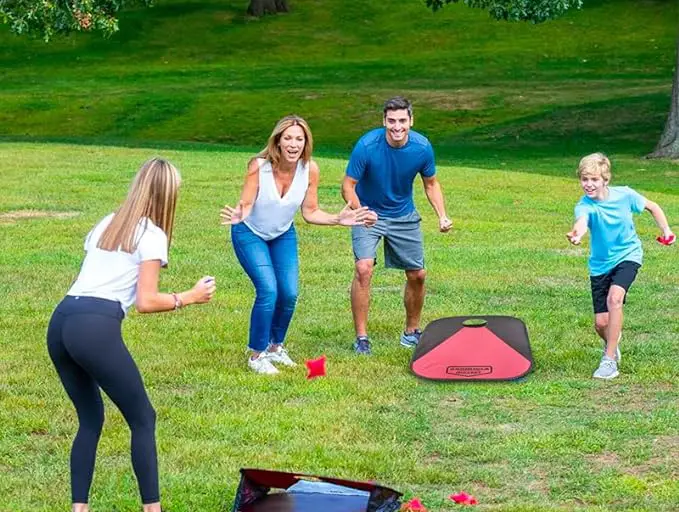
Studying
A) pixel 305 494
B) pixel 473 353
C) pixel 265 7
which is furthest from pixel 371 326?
pixel 265 7

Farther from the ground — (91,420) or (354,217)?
(354,217)

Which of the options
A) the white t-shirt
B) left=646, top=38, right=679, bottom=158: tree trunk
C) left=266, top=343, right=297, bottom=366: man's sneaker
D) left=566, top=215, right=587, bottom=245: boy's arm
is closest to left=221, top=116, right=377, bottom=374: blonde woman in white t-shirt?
left=266, top=343, right=297, bottom=366: man's sneaker

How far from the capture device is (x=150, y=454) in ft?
20.3

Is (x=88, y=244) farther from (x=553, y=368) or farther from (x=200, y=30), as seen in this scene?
(x=200, y=30)

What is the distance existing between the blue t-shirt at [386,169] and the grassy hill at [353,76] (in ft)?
66.7

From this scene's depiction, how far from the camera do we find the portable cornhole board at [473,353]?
9672 millimetres

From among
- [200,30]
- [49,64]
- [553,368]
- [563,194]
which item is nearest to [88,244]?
[553,368]

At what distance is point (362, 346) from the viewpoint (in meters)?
10.6

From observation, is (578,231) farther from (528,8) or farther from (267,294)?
(528,8)

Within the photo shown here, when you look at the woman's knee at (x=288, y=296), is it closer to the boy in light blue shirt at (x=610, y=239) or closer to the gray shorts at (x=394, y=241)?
the gray shorts at (x=394, y=241)

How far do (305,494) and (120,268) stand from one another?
1.53 m

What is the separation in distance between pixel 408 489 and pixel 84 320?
210 centimetres


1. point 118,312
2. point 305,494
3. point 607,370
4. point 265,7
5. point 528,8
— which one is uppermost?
point 118,312

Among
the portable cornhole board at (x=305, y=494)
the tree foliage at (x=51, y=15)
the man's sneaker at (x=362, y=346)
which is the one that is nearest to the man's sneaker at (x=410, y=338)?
the man's sneaker at (x=362, y=346)
